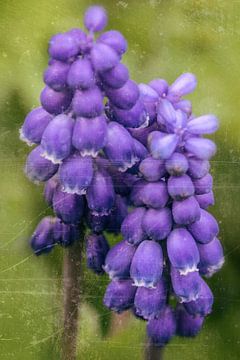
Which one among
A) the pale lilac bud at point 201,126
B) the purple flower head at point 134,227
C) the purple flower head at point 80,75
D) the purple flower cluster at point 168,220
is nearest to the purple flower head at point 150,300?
the purple flower cluster at point 168,220

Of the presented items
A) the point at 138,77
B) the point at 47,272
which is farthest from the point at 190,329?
the point at 138,77

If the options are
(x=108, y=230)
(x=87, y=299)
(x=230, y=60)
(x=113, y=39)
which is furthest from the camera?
(x=230, y=60)

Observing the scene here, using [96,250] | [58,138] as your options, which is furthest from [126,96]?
[96,250]

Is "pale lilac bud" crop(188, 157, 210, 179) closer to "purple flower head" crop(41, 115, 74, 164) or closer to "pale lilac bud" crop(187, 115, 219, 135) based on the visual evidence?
"pale lilac bud" crop(187, 115, 219, 135)

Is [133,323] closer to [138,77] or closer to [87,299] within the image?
[87,299]

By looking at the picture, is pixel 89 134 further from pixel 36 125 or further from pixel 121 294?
pixel 121 294

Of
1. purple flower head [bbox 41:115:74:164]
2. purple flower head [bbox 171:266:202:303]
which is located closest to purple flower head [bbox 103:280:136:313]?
purple flower head [bbox 171:266:202:303]
